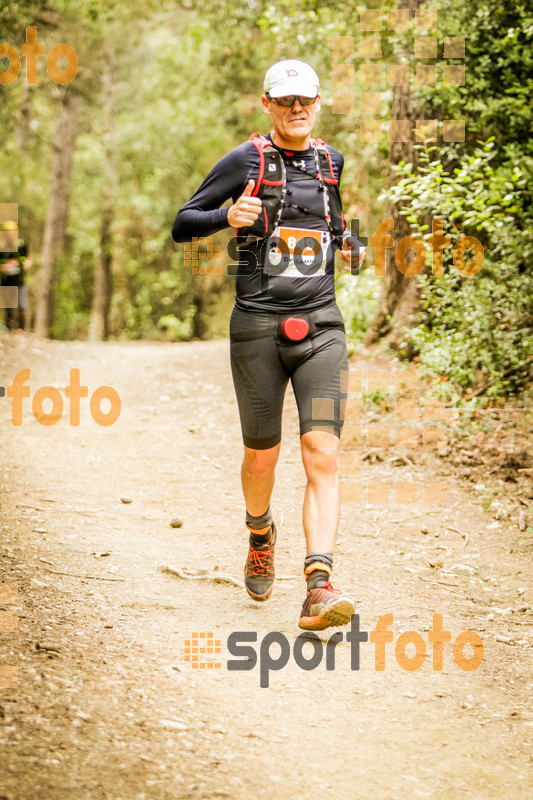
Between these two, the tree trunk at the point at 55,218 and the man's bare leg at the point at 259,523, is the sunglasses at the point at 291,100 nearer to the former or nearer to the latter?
the man's bare leg at the point at 259,523

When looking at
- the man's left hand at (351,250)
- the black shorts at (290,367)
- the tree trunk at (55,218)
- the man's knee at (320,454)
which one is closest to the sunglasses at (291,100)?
the man's left hand at (351,250)

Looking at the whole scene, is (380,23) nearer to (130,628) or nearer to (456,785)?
(130,628)

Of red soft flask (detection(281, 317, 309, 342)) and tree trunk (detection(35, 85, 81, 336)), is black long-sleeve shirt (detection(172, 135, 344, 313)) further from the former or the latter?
tree trunk (detection(35, 85, 81, 336))

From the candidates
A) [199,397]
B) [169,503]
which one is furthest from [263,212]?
[199,397]

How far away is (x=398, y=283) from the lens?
993 cm

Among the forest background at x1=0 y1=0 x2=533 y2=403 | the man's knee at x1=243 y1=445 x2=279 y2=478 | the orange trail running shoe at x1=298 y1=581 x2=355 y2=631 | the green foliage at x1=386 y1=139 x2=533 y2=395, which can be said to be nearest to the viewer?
the orange trail running shoe at x1=298 y1=581 x2=355 y2=631

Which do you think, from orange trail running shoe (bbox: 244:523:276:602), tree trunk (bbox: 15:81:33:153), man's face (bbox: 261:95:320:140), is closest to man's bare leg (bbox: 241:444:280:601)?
orange trail running shoe (bbox: 244:523:276:602)

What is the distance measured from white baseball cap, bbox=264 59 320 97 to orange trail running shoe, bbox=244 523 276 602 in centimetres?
226

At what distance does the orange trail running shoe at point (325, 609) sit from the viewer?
368 centimetres

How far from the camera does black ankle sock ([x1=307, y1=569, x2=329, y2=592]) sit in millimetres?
3898

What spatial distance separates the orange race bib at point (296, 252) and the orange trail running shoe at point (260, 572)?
144 centimetres

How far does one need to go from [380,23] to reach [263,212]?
8.02 meters

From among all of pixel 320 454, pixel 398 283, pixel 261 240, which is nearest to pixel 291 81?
pixel 261 240

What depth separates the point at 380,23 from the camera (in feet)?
35.3
